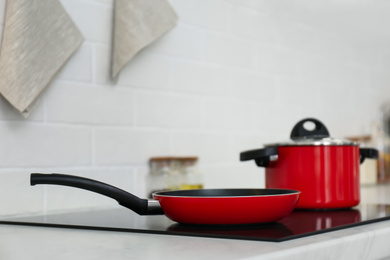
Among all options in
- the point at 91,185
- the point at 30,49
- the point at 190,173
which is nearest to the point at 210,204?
the point at 91,185

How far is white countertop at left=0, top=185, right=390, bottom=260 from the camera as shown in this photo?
632mm

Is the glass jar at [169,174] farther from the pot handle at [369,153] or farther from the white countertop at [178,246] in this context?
the white countertop at [178,246]

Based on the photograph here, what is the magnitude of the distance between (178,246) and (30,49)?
62 centimetres

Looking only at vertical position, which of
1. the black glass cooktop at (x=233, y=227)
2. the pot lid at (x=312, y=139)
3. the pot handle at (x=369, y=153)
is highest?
the pot lid at (x=312, y=139)

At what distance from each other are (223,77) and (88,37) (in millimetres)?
494

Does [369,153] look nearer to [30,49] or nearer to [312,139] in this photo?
[312,139]

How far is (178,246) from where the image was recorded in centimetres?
68

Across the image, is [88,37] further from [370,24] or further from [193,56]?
[370,24]

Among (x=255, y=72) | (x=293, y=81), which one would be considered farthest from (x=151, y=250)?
(x=293, y=81)

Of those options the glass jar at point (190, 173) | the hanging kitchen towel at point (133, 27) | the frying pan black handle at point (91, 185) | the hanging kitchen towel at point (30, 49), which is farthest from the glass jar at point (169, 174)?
the frying pan black handle at point (91, 185)

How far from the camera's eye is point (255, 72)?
5.76ft

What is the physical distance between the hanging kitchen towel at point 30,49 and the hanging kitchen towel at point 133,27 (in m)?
0.14

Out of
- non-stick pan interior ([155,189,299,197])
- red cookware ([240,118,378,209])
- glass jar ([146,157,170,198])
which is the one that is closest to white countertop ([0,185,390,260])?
non-stick pan interior ([155,189,299,197])

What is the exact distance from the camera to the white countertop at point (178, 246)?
0.63 m
